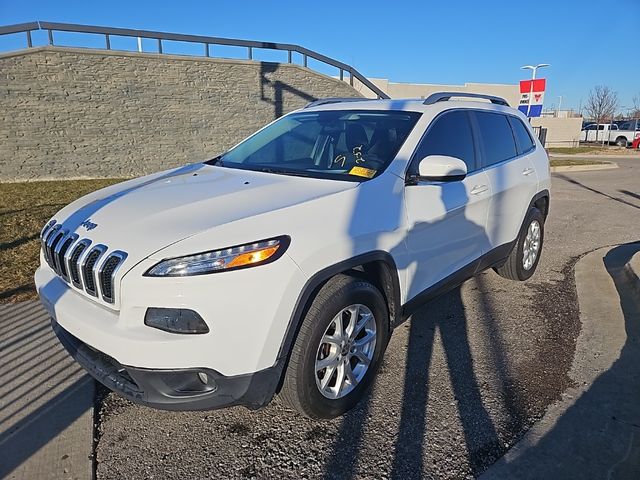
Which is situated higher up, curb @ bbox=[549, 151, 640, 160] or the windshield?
the windshield

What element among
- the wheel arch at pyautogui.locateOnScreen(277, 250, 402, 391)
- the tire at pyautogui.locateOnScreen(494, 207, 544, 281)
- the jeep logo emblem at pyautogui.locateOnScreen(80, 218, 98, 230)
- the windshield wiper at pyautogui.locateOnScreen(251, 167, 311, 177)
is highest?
the windshield wiper at pyautogui.locateOnScreen(251, 167, 311, 177)

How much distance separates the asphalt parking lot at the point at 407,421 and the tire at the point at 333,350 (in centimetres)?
16

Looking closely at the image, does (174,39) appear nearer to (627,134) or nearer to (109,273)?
(109,273)

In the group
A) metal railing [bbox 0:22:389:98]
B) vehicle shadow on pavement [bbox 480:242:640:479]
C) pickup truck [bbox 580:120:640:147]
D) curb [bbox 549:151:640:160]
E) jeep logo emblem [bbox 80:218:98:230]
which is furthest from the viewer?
pickup truck [bbox 580:120:640:147]

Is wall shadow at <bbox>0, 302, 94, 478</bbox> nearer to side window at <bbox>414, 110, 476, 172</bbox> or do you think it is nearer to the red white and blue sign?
side window at <bbox>414, 110, 476, 172</bbox>

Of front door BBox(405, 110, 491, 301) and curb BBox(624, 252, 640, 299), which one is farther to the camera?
curb BBox(624, 252, 640, 299)

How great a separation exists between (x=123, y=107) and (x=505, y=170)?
42.9 ft

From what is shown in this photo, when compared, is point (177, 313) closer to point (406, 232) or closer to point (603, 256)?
point (406, 232)

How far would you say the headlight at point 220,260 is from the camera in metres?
2.04

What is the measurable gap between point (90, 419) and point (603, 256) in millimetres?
5954

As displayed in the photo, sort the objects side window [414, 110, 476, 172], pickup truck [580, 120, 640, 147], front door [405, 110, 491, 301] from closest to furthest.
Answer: front door [405, 110, 491, 301]
side window [414, 110, 476, 172]
pickup truck [580, 120, 640, 147]

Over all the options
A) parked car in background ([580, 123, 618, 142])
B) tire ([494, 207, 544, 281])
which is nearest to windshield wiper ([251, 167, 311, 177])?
tire ([494, 207, 544, 281])

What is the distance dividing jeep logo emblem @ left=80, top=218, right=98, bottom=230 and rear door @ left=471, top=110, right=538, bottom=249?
2964 mm

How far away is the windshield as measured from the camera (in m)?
3.05
